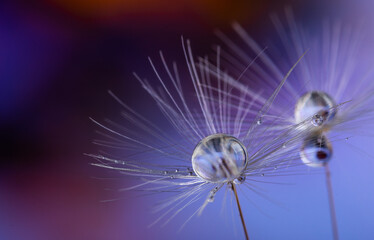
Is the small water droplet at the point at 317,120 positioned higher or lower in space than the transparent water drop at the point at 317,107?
lower

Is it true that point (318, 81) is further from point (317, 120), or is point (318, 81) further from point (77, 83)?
point (77, 83)

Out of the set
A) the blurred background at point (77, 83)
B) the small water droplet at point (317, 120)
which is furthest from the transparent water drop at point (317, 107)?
the blurred background at point (77, 83)

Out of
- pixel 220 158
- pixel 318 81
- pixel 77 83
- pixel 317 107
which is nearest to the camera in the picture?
pixel 220 158

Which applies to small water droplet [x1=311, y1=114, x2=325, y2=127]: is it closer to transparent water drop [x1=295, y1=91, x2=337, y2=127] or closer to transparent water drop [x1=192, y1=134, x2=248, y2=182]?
transparent water drop [x1=295, y1=91, x2=337, y2=127]

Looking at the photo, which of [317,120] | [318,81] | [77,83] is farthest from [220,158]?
[77,83]

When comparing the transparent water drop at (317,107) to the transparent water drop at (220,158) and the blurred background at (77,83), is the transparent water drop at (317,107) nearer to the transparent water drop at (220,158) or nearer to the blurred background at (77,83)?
the transparent water drop at (220,158)

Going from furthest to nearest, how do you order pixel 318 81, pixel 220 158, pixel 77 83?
pixel 77 83
pixel 318 81
pixel 220 158

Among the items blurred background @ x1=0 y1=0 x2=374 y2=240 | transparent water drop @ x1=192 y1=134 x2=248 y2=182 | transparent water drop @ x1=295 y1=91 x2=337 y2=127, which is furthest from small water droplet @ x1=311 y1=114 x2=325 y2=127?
blurred background @ x1=0 y1=0 x2=374 y2=240
